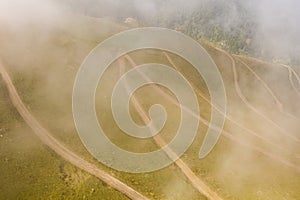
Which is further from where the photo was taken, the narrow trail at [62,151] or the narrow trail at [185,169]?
the narrow trail at [185,169]

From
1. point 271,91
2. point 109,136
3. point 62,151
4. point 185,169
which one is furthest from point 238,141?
point 271,91

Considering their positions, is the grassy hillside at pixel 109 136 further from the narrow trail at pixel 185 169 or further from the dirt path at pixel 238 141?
the narrow trail at pixel 185 169

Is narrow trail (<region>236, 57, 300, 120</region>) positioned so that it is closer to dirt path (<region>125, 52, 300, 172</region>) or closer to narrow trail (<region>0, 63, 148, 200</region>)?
dirt path (<region>125, 52, 300, 172</region>)

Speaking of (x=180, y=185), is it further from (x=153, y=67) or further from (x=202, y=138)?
(x=153, y=67)

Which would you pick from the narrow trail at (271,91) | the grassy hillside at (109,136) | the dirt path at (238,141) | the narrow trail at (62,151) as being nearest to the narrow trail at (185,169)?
the grassy hillside at (109,136)

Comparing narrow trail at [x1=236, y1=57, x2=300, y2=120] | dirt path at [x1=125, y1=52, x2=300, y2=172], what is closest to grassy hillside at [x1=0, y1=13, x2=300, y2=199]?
dirt path at [x1=125, y1=52, x2=300, y2=172]

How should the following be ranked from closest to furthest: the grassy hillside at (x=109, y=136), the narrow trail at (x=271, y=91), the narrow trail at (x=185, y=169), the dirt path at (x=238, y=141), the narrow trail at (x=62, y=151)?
the grassy hillside at (x=109, y=136) → the narrow trail at (x=62, y=151) → the narrow trail at (x=185, y=169) → the dirt path at (x=238, y=141) → the narrow trail at (x=271, y=91)

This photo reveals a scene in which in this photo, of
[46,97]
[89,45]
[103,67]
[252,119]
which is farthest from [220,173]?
[89,45]

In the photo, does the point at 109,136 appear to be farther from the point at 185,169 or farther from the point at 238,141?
the point at 238,141
